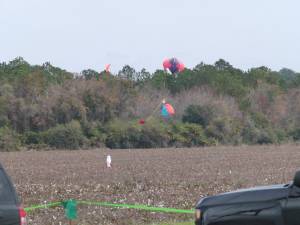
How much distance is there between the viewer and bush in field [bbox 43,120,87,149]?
69.6 metres

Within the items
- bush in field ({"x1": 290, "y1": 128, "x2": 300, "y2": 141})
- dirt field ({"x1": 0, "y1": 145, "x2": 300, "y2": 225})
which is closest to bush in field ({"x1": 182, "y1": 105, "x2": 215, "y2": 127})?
bush in field ({"x1": 290, "y1": 128, "x2": 300, "y2": 141})

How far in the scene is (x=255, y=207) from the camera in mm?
8250

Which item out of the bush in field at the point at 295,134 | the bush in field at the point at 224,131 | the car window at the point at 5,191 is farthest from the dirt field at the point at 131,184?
the bush in field at the point at 295,134

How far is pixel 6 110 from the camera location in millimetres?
75250

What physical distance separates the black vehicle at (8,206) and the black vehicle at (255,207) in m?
2.08

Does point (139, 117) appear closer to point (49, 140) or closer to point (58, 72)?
point (49, 140)

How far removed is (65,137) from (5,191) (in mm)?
60863

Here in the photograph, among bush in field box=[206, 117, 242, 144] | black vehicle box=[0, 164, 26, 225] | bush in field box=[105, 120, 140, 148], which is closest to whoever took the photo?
black vehicle box=[0, 164, 26, 225]

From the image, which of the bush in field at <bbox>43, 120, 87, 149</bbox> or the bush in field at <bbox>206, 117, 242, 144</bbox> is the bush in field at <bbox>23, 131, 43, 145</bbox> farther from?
the bush in field at <bbox>206, 117, 242, 144</bbox>

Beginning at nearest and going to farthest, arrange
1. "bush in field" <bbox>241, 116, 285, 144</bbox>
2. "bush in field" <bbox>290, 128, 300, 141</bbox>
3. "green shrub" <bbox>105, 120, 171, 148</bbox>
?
"green shrub" <bbox>105, 120, 171, 148</bbox>, "bush in field" <bbox>241, 116, 285, 144</bbox>, "bush in field" <bbox>290, 128, 300, 141</bbox>

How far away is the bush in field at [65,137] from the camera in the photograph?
69.6 meters

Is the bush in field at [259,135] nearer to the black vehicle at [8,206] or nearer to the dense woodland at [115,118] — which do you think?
the dense woodland at [115,118]

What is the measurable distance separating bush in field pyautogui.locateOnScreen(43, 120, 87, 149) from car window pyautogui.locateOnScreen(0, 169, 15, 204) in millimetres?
60285

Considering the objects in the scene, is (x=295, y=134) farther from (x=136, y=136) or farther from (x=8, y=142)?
(x=8, y=142)
